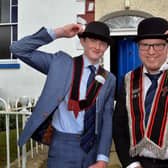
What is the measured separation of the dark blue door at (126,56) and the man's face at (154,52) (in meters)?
5.31

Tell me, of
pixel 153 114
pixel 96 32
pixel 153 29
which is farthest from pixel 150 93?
pixel 96 32

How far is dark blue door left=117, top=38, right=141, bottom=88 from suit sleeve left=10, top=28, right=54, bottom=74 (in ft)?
17.2

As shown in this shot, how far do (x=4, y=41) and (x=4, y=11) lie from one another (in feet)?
2.20

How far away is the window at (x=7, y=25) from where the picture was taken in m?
7.07

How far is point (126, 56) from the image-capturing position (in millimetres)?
7297

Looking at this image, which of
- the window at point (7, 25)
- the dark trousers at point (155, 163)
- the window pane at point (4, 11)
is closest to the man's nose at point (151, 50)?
the dark trousers at point (155, 163)

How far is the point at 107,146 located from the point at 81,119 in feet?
0.82

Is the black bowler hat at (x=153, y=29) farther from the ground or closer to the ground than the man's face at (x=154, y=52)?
farther from the ground

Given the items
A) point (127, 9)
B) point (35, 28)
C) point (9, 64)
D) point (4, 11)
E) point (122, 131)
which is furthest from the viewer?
point (4, 11)

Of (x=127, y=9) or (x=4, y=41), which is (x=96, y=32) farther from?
(x=4, y=41)

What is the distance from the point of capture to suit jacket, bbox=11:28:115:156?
6.37ft

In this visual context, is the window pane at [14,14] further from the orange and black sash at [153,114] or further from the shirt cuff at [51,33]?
the orange and black sash at [153,114]

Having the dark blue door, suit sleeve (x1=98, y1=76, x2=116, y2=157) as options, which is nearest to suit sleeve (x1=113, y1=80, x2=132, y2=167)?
suit sleeve (x1=98, y1=76, x2=116, y2=157)

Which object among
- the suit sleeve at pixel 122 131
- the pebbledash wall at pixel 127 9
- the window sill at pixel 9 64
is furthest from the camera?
the window sill at pixel 9 64
